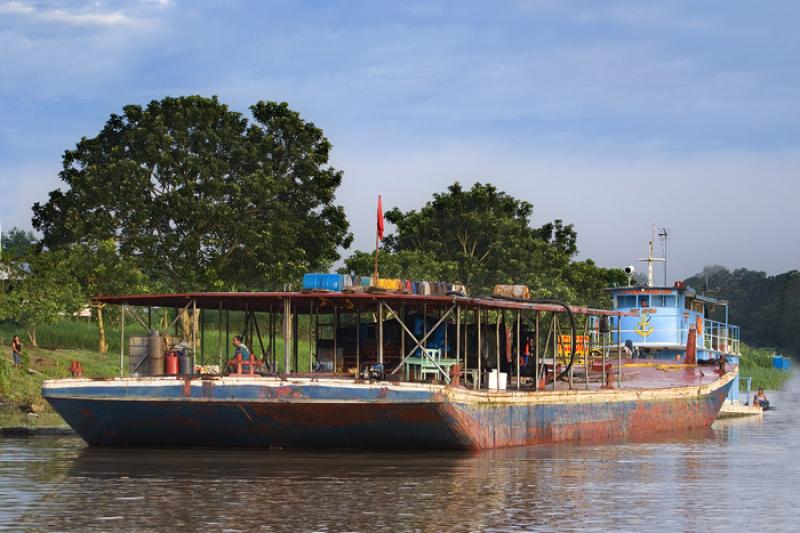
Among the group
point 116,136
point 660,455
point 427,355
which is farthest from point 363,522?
point 116,136

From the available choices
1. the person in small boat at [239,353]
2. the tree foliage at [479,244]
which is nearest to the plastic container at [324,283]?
the person in small boat at [239,353]

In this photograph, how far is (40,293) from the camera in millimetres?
47844

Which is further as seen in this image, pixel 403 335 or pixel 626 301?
pixel 626 301

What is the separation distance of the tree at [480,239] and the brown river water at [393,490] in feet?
143

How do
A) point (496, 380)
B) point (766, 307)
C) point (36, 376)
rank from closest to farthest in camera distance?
point (496, 380) < point (36, 376) < point (766, 307)

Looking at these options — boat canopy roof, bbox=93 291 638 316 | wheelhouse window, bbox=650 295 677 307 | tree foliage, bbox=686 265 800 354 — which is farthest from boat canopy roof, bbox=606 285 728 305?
tree foliage, bbox=686 265 800 354

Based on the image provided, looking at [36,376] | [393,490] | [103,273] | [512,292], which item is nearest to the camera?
[393,490]

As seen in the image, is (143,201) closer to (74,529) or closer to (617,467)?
(617,467)

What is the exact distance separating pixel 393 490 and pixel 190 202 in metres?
34.8

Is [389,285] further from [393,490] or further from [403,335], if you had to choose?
[393,490]

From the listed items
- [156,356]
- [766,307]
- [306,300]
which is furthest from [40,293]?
[766,307]

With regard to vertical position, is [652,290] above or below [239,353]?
above

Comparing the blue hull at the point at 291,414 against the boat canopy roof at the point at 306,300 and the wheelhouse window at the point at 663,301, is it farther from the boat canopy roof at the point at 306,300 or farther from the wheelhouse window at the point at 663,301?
the wheelhouse window at the point at 663,301

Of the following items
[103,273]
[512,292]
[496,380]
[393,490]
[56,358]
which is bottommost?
[393,490]
